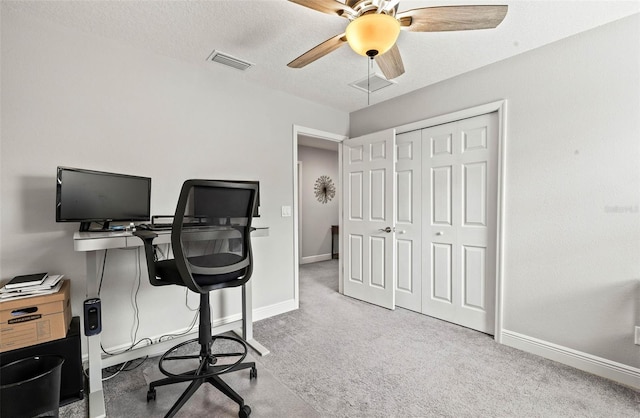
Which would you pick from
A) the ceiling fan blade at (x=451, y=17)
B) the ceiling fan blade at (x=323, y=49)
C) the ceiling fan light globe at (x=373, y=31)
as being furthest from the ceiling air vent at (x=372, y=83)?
the ceiling fan light globe at (x=373, y=31)

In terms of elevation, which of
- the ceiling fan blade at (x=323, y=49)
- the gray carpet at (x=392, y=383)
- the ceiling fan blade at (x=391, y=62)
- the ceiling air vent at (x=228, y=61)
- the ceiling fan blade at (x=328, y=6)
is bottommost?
the gray carpet at (x=392, y=383)

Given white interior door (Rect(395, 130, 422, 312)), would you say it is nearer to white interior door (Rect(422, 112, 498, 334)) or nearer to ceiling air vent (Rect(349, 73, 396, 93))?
white interior door (Rect(422, 112, 498, 334))

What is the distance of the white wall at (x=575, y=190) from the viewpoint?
1938mm

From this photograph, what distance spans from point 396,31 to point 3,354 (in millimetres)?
2658

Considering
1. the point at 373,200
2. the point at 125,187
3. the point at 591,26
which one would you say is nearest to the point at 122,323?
the point at 125,187

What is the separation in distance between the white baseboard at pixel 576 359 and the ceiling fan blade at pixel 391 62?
2318 mm

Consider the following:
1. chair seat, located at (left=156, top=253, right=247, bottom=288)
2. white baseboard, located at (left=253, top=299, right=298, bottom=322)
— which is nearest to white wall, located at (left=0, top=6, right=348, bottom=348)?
white baseboard, located at (left=253, top=299, right=298, bottom=322)

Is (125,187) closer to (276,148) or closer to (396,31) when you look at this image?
(276,148)

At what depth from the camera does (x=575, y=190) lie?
2.13 meters

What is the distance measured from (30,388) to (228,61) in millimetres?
2490

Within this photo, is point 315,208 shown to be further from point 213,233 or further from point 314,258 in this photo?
point 213,233

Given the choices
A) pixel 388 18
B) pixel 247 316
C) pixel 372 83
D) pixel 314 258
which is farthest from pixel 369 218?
pixel 314 258

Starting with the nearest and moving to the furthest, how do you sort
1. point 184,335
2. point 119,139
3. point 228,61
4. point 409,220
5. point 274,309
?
point 119,139
point 184,335
point 228,61
point 274,309
point 409,220

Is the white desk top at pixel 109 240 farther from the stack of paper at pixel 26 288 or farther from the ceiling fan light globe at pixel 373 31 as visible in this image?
the ceiling fan light globe at pixel 373 31
